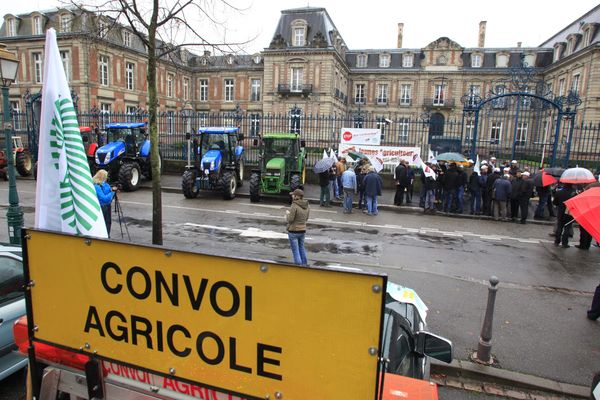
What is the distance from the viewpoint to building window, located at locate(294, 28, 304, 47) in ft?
146

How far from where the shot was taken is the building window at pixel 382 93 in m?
53.3

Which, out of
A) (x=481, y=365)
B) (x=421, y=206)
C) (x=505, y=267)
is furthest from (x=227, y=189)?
(x=481, y=365)

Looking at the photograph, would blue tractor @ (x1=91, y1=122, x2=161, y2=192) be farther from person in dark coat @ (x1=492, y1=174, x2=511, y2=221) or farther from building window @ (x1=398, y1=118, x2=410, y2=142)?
person in dark coat @ (x1=492, y1=174, x2=511, y2=221)

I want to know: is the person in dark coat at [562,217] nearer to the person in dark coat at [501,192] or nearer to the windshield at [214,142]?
the person in dark coat at [501,192]

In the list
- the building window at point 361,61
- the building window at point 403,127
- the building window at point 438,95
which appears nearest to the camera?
the building window at point 403,127

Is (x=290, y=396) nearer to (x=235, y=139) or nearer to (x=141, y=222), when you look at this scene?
(x=141, y=222)

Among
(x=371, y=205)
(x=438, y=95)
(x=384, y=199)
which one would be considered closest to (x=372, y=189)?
(x=371, y=205)

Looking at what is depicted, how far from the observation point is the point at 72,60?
116 ft

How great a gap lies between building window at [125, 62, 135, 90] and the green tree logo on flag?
41340 mm

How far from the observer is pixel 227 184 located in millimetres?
15203

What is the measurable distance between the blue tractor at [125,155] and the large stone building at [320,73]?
1487 cm

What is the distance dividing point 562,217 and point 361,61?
4726cm

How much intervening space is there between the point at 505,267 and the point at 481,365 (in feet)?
15.7

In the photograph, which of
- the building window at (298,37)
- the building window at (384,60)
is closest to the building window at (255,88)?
the building window at (298,37)
